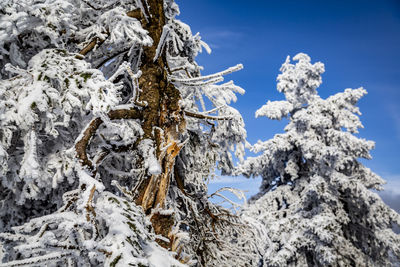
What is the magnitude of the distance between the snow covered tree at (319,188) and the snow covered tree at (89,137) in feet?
29.8

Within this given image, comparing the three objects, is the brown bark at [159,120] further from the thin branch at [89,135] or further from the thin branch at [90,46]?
the thin branch at [90,46]

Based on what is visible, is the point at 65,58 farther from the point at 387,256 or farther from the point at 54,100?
the point at 387,256

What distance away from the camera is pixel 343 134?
13773 millimetres

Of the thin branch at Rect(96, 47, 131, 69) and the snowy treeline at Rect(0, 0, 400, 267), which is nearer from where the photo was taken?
the snowy treeline at Rect(0, 0, 400, 267)

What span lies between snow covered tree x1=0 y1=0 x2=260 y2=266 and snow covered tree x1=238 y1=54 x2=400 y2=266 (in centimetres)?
907

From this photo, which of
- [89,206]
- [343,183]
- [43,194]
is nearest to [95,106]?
[89,206]

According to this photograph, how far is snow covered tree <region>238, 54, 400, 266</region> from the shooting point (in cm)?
1298

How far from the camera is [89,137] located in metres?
3.08

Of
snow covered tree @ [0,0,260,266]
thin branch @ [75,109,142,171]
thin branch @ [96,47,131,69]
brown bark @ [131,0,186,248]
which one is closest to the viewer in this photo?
snow covered tree @ [0,0,260,266]

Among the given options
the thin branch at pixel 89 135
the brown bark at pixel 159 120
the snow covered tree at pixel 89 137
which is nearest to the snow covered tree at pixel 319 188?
the snow covered tree at pixel 89 137

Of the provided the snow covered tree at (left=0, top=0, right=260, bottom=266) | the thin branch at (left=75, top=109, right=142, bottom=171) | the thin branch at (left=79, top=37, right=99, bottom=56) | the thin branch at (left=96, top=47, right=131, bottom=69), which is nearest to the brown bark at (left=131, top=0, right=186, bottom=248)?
the snow covered tree at (left=0, top=0, right=260, bottom=266)

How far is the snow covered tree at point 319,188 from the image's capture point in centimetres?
1298

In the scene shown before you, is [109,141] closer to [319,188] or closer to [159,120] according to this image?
[159,120]

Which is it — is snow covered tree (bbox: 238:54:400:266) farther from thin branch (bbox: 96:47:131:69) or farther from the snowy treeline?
thin branch (bbox: 96:47:131:69)
